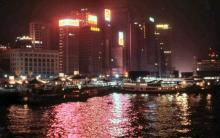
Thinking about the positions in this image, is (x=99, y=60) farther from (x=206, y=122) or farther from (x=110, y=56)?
(x=206, y=122)

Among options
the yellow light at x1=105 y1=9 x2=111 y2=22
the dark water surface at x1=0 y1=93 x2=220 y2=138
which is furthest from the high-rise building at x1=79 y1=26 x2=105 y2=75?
the dark water surface at x1=0 y1=93 x2=220 y2=138

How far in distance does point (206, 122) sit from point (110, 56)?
127795 mm

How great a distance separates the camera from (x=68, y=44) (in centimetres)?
15662

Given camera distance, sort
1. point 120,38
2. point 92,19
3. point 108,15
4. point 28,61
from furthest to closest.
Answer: point 120,38
point 108,15
point 92,19
point 28,61

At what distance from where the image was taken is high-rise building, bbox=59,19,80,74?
154 meters

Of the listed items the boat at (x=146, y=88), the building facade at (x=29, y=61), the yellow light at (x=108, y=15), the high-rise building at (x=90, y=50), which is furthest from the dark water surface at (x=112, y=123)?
the yellow light at (x=108, y=15)

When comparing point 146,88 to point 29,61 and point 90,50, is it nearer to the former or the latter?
point 29,61

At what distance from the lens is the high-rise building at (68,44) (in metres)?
154

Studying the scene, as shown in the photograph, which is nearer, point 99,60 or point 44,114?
point 44,114

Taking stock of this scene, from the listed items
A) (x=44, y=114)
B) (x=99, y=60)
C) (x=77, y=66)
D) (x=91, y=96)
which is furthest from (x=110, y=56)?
(x=44, y=114)

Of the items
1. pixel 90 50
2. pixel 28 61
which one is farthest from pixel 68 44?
pixel 28 61

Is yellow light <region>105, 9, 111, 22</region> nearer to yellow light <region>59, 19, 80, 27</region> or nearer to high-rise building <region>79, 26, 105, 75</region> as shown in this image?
high-rise building <region>79, 26, 105, 75</region>

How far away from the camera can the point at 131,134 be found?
120ft

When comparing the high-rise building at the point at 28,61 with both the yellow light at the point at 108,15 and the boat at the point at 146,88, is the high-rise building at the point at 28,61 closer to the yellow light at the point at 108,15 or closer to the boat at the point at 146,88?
the yellow light at the point at 108,15
